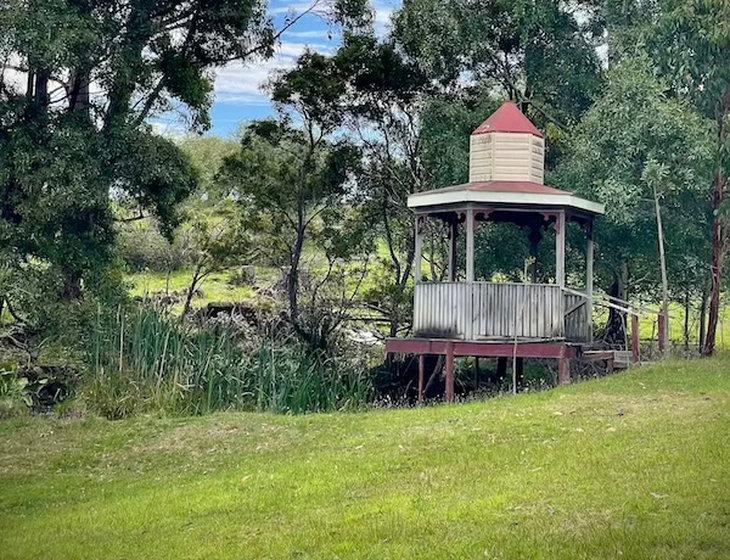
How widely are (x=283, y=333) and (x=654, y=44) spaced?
1202cm

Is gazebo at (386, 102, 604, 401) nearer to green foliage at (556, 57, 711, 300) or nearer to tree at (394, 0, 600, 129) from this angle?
green foliage at (556, 57, 711, 300)

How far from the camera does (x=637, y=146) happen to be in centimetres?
2236

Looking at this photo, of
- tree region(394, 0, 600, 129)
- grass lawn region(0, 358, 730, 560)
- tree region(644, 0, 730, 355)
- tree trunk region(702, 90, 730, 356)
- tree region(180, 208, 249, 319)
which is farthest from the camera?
tree region(180, 208, 249, 319)

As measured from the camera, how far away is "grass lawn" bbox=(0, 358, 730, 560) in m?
8.49

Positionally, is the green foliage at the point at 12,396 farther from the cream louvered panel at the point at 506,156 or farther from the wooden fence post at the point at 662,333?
the wooden fence post at the point at 662,333

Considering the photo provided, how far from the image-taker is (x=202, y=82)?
25938 millimetres

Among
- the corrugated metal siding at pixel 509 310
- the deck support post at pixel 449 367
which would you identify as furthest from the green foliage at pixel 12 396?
the corrugated metal siding at pixel 509 310

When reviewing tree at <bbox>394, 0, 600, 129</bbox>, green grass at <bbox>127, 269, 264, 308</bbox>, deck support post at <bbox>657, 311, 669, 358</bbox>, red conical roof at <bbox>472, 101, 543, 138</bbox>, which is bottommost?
deck support post at <bbox>657, 311, 669, 358</bbox>

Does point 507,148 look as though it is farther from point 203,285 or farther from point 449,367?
point 203,285

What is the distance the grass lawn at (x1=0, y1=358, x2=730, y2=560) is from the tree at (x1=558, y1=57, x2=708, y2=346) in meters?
6.34

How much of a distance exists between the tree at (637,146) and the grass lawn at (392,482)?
6340 mm

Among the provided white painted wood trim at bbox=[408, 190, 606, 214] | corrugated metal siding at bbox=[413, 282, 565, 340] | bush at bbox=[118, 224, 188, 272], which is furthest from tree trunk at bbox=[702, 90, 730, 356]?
bush at bbox=[118, 224, 188, 272]

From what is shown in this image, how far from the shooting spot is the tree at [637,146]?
21.9 metres

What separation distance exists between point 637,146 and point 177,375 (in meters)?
11.2
